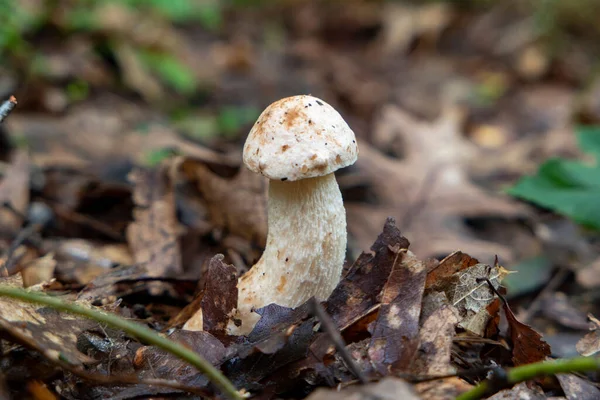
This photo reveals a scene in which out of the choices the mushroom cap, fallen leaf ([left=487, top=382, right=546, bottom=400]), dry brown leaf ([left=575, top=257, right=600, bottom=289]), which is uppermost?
the mushroom cap

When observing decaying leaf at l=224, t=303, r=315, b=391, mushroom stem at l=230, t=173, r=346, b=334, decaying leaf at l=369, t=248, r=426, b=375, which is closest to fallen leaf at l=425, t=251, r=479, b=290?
decaying leaf at l=369, t=248, r=426, b=375

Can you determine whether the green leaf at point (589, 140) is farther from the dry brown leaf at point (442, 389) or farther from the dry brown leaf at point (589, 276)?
the dry brown leaf at point (442, 389)

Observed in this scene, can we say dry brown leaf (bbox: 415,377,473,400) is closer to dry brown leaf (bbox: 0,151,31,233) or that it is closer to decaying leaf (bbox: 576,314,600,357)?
decaying leaf (bbox: 576,314,600,357)

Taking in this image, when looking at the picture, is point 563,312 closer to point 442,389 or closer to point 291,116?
point 442,389

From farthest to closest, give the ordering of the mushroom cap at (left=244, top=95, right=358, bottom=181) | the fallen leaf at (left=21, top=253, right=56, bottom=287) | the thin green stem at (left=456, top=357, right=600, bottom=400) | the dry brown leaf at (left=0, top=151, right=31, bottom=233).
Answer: the dry brown leaf at (left=0, top=151, right=31, bottom=233) < the fallen leaf at (left=21, top=253, right=56, bottom=287) < the mushroom cap at (left=244, top=95, right=358, bottom=181) < the thin green stem at (left=456, top=357, right=600, bottom=400)

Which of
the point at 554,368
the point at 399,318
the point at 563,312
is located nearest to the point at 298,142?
the point at 399,318
